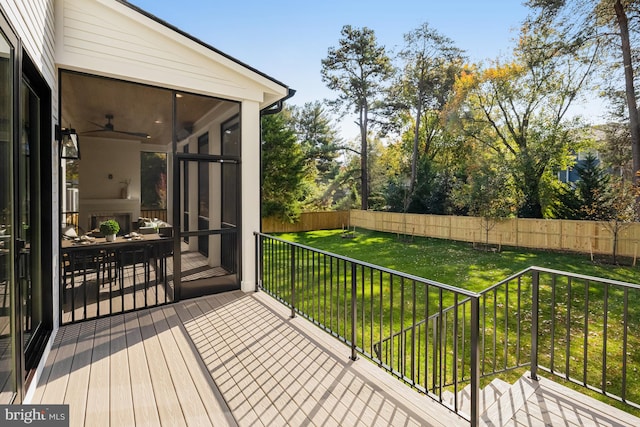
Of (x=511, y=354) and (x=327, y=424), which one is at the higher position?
(x=327, y=424)

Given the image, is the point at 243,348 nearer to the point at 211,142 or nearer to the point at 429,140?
the point at 211,142

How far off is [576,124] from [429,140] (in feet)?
22.7

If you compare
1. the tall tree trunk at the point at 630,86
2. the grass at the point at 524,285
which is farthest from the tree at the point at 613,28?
the grass at the point at 524,285

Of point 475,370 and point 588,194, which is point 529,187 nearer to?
point 588,194

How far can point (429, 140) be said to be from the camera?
18.6 meters

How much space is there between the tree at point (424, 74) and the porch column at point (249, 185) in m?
11.9

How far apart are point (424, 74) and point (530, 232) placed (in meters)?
9.34

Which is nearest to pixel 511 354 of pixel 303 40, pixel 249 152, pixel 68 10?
pixel 249 152

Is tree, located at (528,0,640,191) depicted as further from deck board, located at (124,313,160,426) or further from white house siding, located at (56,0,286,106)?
deck board, located at (124,313,160,426)

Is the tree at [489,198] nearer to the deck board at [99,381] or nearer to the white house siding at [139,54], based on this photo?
the white house siding at [139,54]

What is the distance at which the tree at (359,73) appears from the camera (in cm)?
1672

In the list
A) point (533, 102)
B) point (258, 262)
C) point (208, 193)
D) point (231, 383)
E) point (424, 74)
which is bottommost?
point (231, 383)

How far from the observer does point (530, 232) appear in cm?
1116

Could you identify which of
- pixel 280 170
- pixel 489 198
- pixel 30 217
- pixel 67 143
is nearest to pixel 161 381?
pixel 30 217
